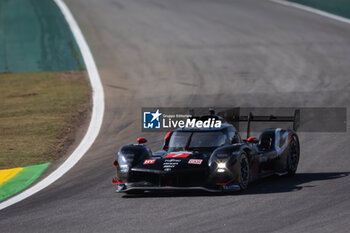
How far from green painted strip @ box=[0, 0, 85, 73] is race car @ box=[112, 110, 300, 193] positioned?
51.2ft

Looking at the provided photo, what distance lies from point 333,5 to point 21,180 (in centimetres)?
2634

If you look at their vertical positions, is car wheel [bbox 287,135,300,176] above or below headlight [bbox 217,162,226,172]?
below

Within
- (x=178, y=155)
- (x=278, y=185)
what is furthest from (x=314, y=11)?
(x=178, y=155)

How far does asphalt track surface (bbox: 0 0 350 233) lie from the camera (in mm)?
9555

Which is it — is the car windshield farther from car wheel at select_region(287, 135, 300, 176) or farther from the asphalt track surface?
car wheel at select_region(287, 135, 300, 176)

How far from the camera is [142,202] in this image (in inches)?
436

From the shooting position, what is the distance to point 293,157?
46.7 ft

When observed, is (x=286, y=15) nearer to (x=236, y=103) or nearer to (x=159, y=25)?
(x=159, y=25)

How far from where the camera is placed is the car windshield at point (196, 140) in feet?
41.4

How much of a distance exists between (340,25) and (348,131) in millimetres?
16539

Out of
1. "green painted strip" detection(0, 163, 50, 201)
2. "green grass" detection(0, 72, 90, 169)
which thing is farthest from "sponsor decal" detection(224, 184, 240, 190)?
"green grass" detection(0, 72, 90, 169)

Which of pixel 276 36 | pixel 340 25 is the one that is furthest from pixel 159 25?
pixel 340 25

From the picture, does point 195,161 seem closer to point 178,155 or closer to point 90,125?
point 178,155

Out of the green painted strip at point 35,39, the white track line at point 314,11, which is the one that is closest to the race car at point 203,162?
the green painted strip at point 35,39
